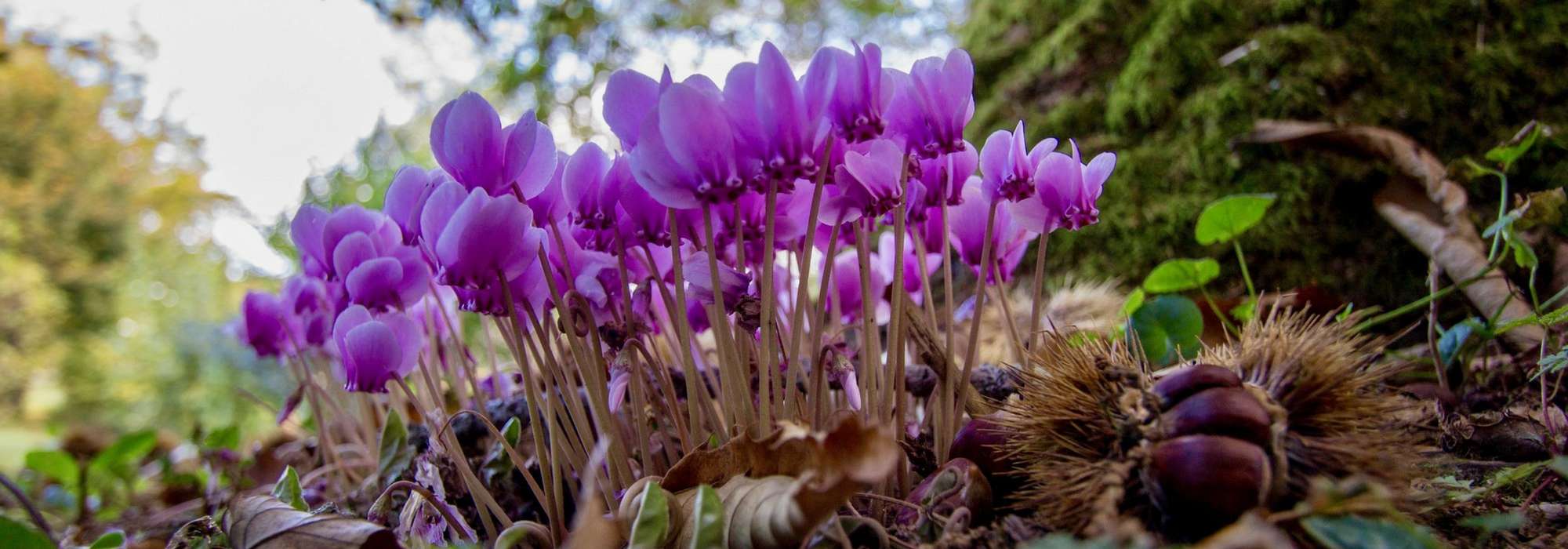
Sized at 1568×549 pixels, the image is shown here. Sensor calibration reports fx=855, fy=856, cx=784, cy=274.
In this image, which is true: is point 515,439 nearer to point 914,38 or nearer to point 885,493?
point 885,493

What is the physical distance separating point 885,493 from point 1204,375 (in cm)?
39

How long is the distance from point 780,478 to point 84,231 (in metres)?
19.0

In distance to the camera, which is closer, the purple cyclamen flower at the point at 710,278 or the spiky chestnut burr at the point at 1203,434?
the spiky chestnut burr at the point at 1203,434

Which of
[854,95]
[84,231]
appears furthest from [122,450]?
[84,231]

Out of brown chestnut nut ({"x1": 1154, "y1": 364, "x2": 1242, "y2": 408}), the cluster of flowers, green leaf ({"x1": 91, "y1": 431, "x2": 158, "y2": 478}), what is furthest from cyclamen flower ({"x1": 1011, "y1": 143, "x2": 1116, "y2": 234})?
green leaf ({"x1": 91, "y1": 431, "x2": 158, "y2": 478})

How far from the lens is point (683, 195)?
82 centimetres

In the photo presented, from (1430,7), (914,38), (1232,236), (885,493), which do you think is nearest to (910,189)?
(885,493)

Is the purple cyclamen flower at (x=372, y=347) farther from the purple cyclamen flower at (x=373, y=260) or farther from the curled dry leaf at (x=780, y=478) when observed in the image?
the curled dry leaf at (x=780, y=478)

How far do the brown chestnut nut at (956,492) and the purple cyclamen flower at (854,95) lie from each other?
36cm

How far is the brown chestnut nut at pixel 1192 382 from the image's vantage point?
731 mm

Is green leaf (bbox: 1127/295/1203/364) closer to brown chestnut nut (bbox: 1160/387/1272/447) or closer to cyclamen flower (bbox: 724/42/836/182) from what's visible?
brown chestnut nut (bbox: 1160/387/1272/447)

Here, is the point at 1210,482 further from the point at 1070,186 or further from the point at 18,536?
the point at 18,536

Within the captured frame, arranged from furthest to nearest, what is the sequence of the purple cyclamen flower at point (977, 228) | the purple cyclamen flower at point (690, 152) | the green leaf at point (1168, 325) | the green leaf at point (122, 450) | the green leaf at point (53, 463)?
the green leaf at point (53, 463) → the green leaf at point (122, 450) → the green leaf at point (1168, 325) → the purple cyclamen flower at point (977, 228) → the purple cyclamen flower at point (690, 152)

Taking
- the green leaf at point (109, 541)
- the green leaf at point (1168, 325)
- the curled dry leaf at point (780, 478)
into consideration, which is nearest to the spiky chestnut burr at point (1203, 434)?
the curled dry leaf at point (780, 478)
